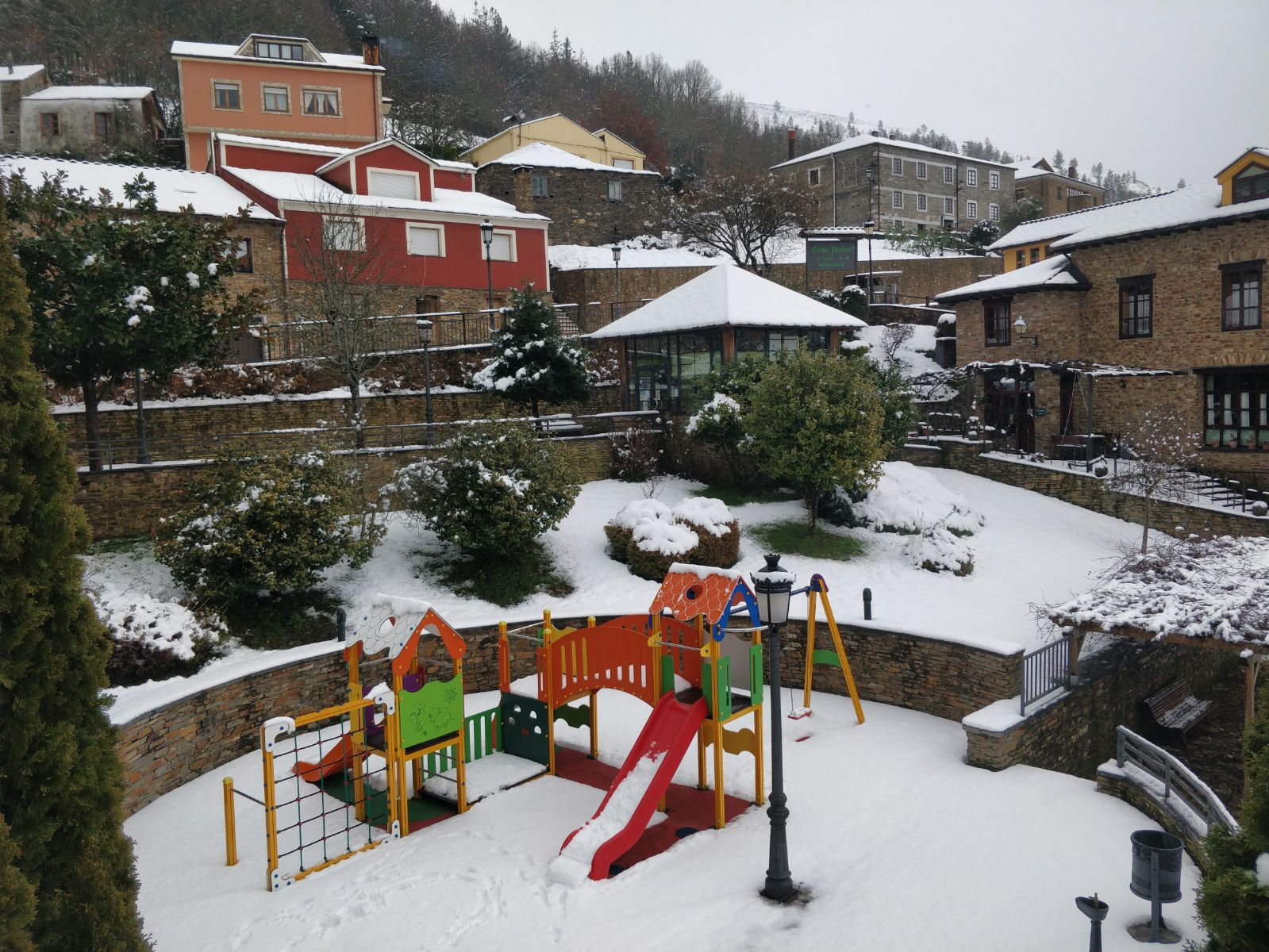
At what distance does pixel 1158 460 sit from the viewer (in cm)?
2155

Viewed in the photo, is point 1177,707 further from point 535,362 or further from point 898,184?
point 898,184

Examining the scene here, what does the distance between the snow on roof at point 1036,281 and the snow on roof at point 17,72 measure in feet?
139

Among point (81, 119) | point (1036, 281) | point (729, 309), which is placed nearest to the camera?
point (729, 309)

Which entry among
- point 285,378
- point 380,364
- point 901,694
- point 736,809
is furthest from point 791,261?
point 736,809

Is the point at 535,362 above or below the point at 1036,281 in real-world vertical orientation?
below

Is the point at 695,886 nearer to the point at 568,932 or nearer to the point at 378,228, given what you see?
the point at 568,932

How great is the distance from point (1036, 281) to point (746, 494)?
Answer: 1262 centimetres

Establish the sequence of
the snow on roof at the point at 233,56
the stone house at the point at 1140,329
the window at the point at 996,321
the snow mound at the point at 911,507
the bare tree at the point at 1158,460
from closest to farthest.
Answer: the snow mound at the point at 911,507 < the bare tree at the point at 1158,460 < the stone house at the point at 1140,329 < the window at the point at 996,321 < the snow on roof at the point at 233,56

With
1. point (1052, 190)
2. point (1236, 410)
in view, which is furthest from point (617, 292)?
point (1052, 190)

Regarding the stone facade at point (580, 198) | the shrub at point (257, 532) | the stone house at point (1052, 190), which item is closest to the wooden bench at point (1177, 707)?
the shrub at point (257, 532)

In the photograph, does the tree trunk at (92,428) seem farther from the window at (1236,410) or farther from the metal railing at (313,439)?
the window at (1236,410)

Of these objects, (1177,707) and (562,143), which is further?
(562,143)

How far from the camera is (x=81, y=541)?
19.5 ft

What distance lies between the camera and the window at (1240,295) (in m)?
22.6
